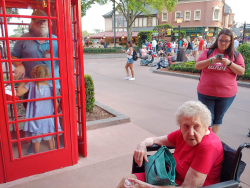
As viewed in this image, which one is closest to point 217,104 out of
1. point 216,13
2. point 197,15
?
point 216,13

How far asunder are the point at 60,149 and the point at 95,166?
0.57 meters

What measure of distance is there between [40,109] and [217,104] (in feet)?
8.16

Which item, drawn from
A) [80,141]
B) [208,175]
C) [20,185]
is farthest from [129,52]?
[208,175]

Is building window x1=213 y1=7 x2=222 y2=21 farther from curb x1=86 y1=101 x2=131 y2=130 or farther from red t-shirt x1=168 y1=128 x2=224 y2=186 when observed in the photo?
red t-shirt x1=168 y1=128 x2=224 y2=186

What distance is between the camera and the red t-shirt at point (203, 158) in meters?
1.59

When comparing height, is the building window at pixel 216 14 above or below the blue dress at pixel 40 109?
above

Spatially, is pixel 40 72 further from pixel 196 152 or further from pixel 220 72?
pixel 220 72

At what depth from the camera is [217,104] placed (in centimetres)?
325

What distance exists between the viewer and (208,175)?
1.72m

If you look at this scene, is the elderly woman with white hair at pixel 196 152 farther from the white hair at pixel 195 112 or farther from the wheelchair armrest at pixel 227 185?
the wheelchair armrest at pixel 227 185

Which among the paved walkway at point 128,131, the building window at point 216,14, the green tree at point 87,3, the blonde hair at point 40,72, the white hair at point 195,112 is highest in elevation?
the building window at point 216,14

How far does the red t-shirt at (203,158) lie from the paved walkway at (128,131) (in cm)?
123

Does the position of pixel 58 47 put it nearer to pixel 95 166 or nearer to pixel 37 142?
pixel 37 142

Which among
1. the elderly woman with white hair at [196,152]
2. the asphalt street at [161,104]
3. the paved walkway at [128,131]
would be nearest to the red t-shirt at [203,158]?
the elderly woman with white hair at [196,152]
